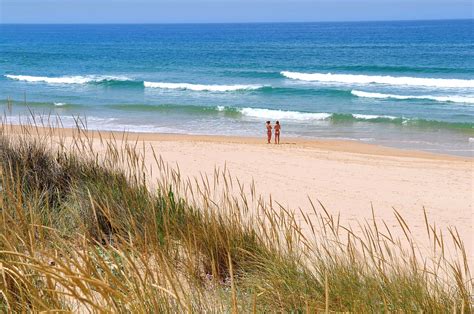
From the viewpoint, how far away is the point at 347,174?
45.2 ft

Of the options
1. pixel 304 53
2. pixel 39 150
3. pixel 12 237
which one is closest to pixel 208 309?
pixel 12 237

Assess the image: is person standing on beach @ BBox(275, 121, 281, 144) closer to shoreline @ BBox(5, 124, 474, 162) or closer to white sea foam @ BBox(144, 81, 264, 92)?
shoreline @ BBox(5, 124, 474, 162)

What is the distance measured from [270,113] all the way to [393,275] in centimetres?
2285

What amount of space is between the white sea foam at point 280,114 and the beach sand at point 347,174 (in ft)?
16.8

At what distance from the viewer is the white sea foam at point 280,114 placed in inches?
993

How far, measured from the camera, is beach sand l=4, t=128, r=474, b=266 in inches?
395

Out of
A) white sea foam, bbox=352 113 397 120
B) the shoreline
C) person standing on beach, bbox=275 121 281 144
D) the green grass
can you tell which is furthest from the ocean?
the green grass

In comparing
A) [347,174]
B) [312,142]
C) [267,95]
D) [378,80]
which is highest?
[378,80]

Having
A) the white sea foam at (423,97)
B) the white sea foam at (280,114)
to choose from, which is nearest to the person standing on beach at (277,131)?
the white sea foam at (280,114)

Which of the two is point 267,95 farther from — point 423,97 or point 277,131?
point 277,131

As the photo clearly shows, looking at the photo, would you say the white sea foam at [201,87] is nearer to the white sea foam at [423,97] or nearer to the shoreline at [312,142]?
the white sea foam at [423,97]

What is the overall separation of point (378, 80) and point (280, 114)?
14.2m

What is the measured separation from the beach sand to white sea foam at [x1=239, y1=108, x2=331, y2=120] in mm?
5132

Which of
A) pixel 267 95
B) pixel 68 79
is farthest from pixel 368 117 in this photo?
pixel 68 79
